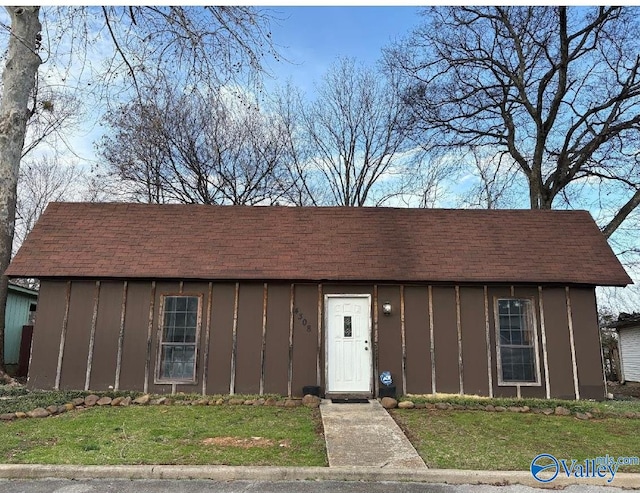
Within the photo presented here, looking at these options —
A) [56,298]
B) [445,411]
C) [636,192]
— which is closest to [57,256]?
[56,298]

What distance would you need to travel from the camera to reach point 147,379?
363 inches

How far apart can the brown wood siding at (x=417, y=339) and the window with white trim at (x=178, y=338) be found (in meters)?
4.36

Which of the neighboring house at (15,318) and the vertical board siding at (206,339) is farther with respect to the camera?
the neighboring house at (15,318)

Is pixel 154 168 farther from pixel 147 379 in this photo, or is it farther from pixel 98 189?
pixel 147 379

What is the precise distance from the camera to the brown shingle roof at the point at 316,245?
9523 mm

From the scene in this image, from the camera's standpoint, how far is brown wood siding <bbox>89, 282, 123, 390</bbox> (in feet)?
30.3

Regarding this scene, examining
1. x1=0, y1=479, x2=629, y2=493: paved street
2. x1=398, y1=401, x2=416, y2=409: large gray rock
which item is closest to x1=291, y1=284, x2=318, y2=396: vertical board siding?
x1=398, y1=401, x2=416, y2=409: large gray rock

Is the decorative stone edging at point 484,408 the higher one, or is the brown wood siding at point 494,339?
the brown wood siding at point 494,339

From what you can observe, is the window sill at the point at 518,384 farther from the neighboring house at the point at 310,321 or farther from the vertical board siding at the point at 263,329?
the vertical board siding at the point at 263,329

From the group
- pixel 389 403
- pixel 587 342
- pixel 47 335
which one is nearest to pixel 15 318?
pixel 47 335

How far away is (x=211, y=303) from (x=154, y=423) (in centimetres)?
313

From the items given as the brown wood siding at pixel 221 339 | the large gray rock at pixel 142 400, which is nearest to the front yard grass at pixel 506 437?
the brown wood siding at pixel 221 339

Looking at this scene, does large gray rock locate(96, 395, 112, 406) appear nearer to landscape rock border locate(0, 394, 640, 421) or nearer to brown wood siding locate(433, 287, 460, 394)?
landscape rock border locate(0, 394, 640, 421)

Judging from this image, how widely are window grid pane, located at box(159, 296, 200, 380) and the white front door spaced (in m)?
2.80
